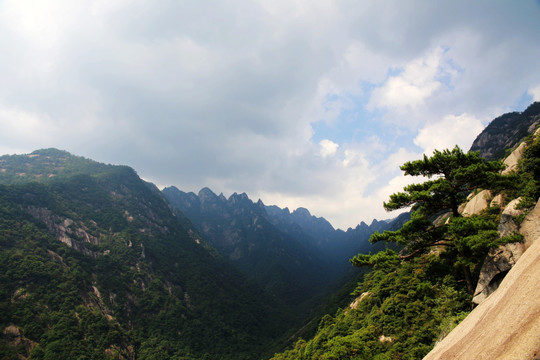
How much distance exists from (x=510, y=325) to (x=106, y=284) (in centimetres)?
13803

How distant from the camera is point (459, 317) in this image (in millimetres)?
14695

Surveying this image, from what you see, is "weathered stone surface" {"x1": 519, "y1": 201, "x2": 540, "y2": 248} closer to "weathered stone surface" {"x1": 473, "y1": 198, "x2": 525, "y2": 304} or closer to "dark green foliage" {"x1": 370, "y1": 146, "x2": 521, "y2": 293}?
"weathered stone surface" {"x1": 473, "y1": 198, "x2": 525, "y2": 304}

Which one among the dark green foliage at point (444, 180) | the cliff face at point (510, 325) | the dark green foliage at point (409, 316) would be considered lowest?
the dark green foliage at point (409, 316)

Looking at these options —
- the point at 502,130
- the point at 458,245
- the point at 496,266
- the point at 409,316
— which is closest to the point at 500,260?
the point at 496,266

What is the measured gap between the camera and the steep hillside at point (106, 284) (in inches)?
3145

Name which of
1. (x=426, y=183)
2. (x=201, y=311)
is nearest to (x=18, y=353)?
(x=201, y=311)

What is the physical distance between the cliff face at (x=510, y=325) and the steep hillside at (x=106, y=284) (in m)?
98.5

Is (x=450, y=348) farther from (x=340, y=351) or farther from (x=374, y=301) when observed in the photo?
(x=374, y=301)

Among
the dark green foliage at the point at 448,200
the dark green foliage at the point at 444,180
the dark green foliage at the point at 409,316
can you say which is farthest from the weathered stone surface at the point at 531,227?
the dark green foliage at the point at 409,316

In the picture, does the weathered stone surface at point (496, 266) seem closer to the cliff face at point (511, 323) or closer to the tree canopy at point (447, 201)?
the cliff face at point (511, 323)

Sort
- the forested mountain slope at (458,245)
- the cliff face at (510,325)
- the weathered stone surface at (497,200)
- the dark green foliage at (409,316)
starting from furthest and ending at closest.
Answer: the weathered stone surface at (497,200), the dark green foliage at (409,316), the forested mountain slope at (458,245), the cliff face at (510,325)

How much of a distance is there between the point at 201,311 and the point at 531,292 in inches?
6151

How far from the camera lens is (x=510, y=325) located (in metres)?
7.55

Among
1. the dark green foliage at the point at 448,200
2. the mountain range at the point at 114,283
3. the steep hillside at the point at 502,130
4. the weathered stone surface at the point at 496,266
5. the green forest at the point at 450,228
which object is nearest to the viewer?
the weathered stone surface at the point at 496,266
